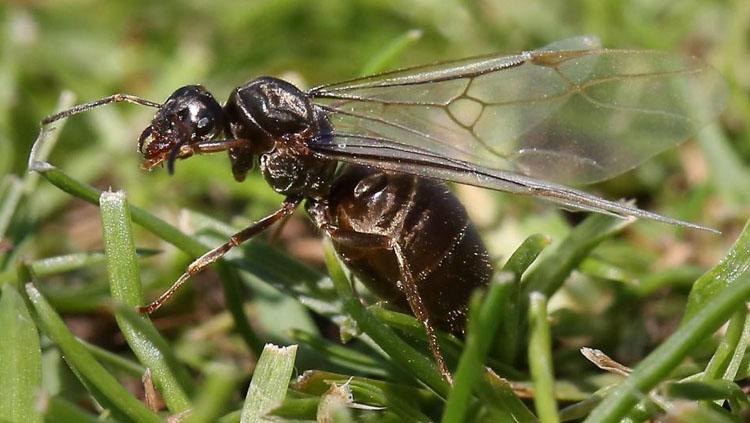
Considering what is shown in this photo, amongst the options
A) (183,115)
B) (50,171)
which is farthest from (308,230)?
(50,171)

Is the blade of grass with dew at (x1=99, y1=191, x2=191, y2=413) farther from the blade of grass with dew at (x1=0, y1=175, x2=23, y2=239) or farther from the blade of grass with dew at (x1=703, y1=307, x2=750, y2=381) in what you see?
the blade of grass with dew at (x1=703, y1=307, x2=750, y2=381)

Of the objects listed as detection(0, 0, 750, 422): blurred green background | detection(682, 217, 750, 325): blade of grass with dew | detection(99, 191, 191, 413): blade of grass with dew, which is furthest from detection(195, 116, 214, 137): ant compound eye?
detection(682, 217, 750, 325): blade of grass with dew

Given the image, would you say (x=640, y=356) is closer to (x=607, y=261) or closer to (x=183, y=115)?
(x=607, y=261)

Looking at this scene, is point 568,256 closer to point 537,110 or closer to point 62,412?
point 537,110

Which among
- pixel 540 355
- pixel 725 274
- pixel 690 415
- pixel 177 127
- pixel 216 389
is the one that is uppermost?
pixel 177 127

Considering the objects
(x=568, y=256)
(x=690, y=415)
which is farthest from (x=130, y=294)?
(x=690, y=415)

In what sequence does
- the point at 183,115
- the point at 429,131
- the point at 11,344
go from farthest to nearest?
the point at 429,131 < the point at 183,115 < the point at 11,344
